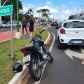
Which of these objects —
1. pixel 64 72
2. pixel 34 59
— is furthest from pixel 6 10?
pixel 64 72

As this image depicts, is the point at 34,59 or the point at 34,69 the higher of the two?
the point at 34,59

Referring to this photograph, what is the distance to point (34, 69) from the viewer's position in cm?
670

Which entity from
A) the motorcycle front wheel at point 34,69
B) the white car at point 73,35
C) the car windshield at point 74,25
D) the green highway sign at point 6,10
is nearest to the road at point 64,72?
the motorcycle front wheel at point 34,69

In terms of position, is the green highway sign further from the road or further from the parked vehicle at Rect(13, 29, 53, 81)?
the road

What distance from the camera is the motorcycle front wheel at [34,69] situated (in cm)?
648

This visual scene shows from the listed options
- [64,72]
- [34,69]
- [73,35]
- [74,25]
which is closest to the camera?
[34,69]

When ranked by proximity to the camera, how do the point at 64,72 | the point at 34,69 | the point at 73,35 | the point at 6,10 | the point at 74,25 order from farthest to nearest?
the point at 74,25, the point at 73,35, the point at 6,10, the point at 64,72, the point at 34,69

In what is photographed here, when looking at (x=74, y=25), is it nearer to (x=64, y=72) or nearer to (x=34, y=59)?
(x=64, y=72)

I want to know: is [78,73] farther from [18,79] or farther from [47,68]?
[18,79]

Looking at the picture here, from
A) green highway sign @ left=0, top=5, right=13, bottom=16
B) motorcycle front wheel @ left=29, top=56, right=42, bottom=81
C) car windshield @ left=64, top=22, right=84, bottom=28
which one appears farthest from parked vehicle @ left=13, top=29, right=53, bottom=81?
car windshield @ left=64, top=22, right=84, bottom=28

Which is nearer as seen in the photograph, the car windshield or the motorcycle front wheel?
the motorcycle front wheel

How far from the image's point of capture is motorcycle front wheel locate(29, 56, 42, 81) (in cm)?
648

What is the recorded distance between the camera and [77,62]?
9.23 metres

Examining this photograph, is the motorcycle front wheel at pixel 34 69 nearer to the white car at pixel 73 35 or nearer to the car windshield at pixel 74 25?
the white car at pixel 73 35
